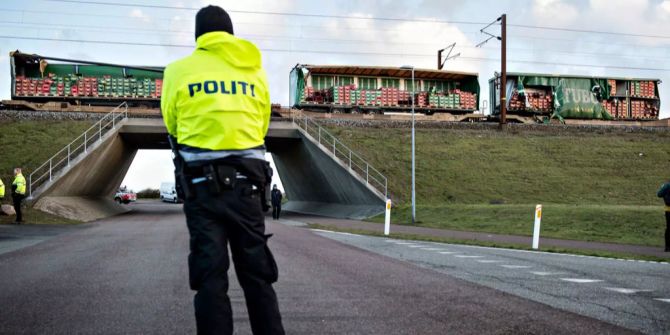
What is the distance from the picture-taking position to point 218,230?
361cm

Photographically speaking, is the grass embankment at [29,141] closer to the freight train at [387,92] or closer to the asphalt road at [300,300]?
the freight train at [387,92]

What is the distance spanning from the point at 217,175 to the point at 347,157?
1142 inches

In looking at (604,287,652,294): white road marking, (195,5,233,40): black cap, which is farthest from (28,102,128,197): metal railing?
(195,5,233,40): black cap

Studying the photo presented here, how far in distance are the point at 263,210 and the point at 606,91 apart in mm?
48060

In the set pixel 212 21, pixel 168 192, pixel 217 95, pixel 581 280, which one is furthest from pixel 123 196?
pixel 217 95

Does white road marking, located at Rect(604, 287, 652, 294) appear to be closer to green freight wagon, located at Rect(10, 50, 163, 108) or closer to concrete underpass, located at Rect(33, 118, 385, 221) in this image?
concrete underpass, located at Rect(33, 118, 385, 221)

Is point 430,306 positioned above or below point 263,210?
below

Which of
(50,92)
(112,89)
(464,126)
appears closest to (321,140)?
(464,126)

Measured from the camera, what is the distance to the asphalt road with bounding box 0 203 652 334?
→ 207 inches

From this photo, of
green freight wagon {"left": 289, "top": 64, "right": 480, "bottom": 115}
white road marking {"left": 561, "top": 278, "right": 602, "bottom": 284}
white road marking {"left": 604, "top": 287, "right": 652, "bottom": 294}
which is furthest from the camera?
green freight wagon {"left": 289, "top": 64, "right": 480, "bottom": 115}

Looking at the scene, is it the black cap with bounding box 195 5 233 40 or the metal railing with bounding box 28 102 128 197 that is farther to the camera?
the metal railing with bounding box 28 102 128 197

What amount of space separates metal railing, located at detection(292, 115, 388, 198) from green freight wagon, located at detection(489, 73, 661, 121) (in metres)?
15.5

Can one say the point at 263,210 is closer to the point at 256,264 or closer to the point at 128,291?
the point at 256,264

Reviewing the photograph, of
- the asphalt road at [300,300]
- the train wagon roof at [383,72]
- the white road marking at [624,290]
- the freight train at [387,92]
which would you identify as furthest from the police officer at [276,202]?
the white road marking at [624,290]
